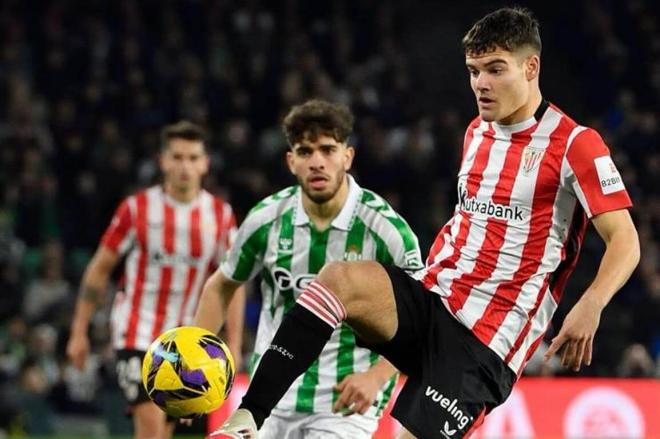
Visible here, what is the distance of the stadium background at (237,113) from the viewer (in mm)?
13000

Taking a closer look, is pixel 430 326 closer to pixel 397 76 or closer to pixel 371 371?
pixel 371 371

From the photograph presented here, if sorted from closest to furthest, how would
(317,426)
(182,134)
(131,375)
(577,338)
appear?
(577,338) < (317,426) < (131,375) < (182,134)

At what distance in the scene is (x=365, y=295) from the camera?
4707 millimetres

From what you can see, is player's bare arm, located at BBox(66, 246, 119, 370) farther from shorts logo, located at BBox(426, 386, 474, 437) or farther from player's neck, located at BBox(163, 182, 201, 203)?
shorts logo, located at BBox(426, 386, 474, 437)

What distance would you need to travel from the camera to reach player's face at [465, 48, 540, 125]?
4871 millimetres

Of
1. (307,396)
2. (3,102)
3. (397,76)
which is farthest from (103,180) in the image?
(307,396)

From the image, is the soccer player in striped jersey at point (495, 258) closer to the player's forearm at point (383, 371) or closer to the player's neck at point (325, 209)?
the player's forearm at point (383, 371)

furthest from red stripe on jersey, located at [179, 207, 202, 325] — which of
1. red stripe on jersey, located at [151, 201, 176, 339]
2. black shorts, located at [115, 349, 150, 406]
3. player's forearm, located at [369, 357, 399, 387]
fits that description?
player's forearm, located at [369, 357, 399, 387]

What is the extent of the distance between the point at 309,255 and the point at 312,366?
0.48 meters

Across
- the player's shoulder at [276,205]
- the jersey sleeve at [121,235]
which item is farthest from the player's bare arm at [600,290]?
the jersey sleeve at [121,235]

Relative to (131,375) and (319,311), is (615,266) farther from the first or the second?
(131,375)

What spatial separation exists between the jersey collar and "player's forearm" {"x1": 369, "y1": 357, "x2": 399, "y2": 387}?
735 mm

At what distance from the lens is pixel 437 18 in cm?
1922

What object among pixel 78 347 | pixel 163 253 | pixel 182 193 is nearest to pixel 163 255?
pixel 163 253
